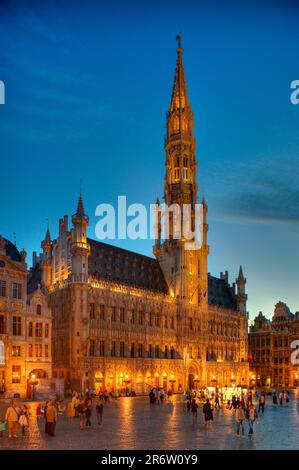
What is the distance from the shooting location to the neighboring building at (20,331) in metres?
62.4

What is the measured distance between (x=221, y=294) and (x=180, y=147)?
31.4 metres

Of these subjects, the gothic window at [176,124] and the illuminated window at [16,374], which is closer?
the illuminated window at [16,374]

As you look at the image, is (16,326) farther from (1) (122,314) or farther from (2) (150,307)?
(2) (150,307)

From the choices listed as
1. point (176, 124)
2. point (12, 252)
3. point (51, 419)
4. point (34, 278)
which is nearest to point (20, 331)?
point (12, 252)

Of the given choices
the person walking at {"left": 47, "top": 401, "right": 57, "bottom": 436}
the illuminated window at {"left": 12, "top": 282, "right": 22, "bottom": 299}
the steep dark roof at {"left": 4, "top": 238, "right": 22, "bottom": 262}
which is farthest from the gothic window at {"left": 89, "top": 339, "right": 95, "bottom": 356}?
the person walking at {"left": 47, "top": 401, "right": 57, "bottom": 436}

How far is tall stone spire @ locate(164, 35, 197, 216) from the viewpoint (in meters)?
105

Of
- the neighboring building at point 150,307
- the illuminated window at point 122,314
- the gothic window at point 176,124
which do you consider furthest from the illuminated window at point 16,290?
the gothic window at point 176,124

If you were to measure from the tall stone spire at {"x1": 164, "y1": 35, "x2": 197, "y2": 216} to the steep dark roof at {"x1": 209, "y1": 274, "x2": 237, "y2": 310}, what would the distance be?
20271 mm

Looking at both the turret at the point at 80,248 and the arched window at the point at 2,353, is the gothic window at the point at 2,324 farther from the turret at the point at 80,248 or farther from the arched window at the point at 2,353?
the turret at the point at 80,248

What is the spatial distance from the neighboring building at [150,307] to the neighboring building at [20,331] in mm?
8953

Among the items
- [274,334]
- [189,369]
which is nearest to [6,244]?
[189,369]

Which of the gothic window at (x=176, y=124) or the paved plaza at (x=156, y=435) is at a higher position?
the gothic window at (x=176, y=124)

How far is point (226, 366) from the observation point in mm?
109000

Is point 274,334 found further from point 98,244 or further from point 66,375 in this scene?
point 66,375
